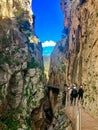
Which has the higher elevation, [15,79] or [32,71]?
[32,71]

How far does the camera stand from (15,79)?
1547 inches

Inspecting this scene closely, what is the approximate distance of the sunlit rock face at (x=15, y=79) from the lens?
118 feet

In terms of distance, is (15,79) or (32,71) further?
(32,71)

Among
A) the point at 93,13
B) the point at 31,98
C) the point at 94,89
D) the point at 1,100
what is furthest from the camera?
the point at 31,98

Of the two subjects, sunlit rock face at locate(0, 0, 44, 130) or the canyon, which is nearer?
the canyon

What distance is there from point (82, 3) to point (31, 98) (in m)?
15.2

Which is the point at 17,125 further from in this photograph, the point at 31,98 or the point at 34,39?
the point at 34,39

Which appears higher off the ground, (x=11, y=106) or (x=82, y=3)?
(x=82, y=3)

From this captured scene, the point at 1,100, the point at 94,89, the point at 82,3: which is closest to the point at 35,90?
the point at 1,100

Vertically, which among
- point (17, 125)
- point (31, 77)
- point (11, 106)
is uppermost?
point (31, 77)

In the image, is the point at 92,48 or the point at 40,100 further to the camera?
the point at 40,100

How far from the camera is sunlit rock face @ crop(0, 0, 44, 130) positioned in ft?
118

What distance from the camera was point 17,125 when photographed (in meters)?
35.4

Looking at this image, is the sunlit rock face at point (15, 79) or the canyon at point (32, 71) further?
the sunlit rock face at point (15, 79)
